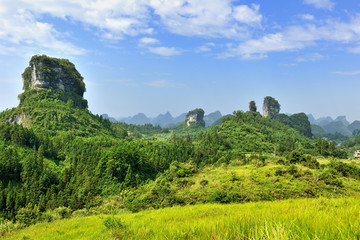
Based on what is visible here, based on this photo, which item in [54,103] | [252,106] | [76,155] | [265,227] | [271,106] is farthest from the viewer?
[271,106]

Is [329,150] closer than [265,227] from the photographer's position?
No

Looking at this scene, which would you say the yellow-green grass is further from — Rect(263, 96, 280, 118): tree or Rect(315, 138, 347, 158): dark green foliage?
Rect(263, 96, 280, 118): tree

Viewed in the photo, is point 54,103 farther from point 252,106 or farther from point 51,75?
point 252,106

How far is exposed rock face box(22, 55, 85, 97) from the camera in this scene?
298 feet

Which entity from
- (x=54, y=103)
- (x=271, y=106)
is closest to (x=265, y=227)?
(x=54, y=103)

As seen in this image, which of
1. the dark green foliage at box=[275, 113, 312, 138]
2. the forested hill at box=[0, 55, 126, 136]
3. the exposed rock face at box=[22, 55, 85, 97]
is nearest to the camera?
the forested hill at box=[0, 55, 126, 136]

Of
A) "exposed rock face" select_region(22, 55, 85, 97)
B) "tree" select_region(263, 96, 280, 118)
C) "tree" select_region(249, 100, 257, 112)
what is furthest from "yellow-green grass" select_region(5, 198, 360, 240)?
"tree" select_region(263, 96, 280, 118)

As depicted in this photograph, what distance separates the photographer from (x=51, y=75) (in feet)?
305

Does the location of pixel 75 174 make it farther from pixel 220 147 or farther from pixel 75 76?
pixel 75 76

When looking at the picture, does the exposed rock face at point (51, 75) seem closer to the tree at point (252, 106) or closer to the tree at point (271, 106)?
the tree at point (252, 106)

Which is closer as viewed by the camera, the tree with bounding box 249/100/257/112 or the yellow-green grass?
the yellow-green grass

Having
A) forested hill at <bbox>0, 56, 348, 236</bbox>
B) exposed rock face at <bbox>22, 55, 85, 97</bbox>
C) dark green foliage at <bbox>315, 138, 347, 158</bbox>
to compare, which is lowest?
dark green foliage at <bbox>315, 138, 347, 158</bbox>

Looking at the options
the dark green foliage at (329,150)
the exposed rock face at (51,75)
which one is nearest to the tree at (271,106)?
the dark green foliage at (329,150)

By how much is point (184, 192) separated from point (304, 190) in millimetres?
10395
